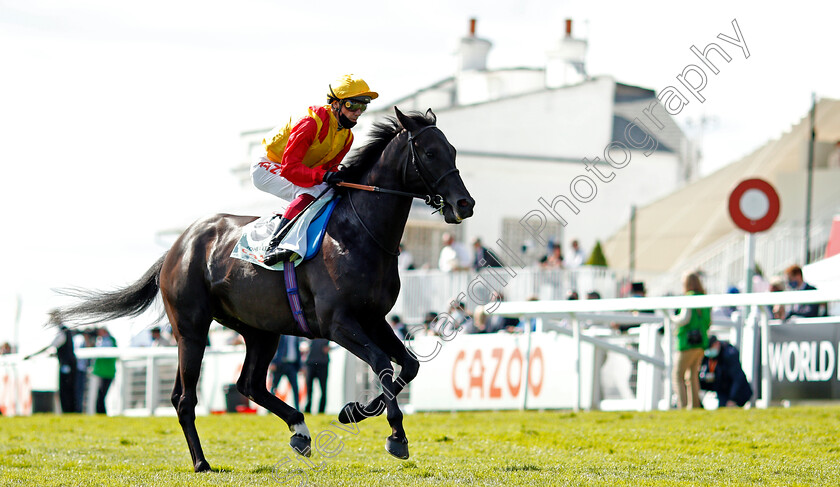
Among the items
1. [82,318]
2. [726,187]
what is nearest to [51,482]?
[82,318]

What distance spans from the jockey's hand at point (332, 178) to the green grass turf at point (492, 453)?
178cm

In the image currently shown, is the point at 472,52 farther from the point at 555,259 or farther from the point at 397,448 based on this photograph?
the point at 397,448

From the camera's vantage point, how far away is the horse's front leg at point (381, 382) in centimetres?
628

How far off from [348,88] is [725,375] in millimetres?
5789

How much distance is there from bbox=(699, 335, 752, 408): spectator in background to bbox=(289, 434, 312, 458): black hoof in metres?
5.47

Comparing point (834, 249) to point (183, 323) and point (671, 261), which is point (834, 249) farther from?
point (671, 261)

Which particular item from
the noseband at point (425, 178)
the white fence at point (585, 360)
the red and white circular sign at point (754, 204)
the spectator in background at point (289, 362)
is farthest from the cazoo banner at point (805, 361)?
the spectator in background at point (289, 362)

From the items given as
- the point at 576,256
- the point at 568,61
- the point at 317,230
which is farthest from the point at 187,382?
the point at 568,61

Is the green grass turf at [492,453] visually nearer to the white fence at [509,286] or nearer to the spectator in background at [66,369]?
the spectator in background at [66,369]

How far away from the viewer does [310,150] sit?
718cm

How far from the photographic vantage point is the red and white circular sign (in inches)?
454

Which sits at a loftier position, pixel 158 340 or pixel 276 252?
pixel 276 252

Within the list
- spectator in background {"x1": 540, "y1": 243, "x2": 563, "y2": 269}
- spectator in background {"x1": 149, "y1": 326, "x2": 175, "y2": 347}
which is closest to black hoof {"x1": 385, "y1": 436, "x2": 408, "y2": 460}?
spectator in background {"x1": 149, "y1": 326, "x2": 175, "y2": 347}

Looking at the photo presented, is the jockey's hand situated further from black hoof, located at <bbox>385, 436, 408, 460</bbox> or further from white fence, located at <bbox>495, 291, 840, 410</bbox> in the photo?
white fence, located at <bbox>495, 291, 840, 410</bbox>
